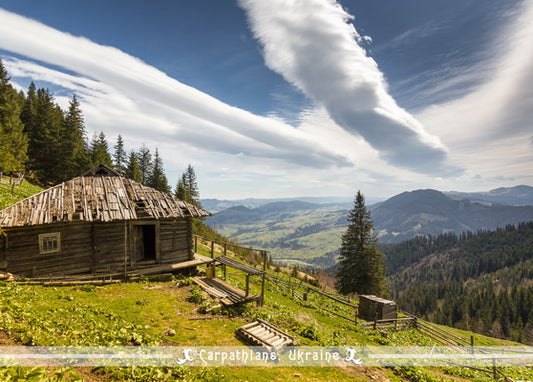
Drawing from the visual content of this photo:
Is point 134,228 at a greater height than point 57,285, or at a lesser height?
greater

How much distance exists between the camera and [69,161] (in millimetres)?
51812

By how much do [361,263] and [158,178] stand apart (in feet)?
192

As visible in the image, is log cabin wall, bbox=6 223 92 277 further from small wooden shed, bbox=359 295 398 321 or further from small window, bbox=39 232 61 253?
small wooden shed, bbox=359 295 398 321

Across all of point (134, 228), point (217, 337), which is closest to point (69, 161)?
point (134, 228)

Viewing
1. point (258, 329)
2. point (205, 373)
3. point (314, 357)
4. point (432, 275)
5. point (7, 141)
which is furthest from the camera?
point (432, 275)

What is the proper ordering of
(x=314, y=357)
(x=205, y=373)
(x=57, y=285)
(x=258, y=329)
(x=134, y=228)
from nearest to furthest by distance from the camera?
(x=205, y=373)
(x=314, y=357)
(x=258, y=329)
(x=57, y=285)
(x=134, y=228)

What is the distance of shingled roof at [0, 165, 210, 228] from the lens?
53.5 feet

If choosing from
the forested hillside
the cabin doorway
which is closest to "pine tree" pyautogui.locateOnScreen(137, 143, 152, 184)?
the cabin doorway

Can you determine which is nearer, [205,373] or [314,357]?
[205,373]

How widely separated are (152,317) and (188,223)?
1004cm

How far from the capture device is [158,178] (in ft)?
236

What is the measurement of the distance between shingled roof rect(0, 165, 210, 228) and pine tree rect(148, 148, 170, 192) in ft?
166

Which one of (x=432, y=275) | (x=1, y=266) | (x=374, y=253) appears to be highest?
(x=1, y=266)

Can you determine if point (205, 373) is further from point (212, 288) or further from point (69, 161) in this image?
point (69, 161)
